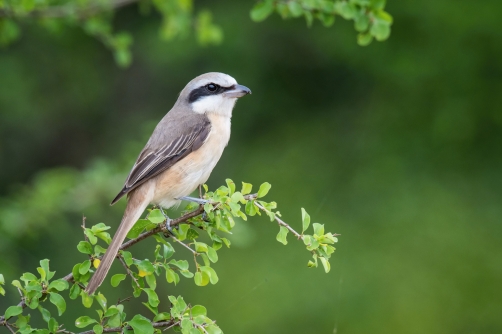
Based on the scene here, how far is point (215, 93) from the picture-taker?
4.75m

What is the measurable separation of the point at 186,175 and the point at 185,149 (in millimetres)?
177

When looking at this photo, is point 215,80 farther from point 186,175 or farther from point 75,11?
point 75,11

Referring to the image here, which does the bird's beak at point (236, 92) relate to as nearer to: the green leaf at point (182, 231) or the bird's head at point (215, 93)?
the bird's head at point (215, 93)

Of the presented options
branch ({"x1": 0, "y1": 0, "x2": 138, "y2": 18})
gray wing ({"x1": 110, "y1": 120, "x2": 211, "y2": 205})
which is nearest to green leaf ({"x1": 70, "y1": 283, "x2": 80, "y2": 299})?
gray wing ({"x1": 110, "y1": 120, "x2": 211, "y2": 205})

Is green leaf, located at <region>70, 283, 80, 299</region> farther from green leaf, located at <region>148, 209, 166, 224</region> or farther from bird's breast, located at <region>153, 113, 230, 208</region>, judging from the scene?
bird's breast, located at <region>153, 113, 230, 208</region>

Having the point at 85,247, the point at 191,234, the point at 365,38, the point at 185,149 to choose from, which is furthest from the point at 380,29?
the point at 85,247

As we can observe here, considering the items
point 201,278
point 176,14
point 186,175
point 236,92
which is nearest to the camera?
point 201,278

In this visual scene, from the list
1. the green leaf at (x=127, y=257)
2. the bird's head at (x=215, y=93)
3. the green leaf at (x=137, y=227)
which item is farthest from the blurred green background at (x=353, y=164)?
the green leaf at (x=127, y=257)

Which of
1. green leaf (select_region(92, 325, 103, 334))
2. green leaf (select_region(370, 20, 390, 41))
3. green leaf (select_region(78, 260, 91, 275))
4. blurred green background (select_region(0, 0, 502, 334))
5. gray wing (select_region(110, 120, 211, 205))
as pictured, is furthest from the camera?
blurred green background (select_region(0, 0, 502, 334))

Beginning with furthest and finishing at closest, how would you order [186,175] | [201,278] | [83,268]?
[186,175] → [201,278] → [83,268]

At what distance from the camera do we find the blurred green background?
26.4 feet

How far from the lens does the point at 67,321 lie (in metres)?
8.68

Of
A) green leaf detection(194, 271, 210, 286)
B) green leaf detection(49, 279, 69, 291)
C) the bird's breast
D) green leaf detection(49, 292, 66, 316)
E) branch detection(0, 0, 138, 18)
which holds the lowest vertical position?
green leaf detection(49, 292, 66, 316)

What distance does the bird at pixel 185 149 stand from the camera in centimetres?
427
